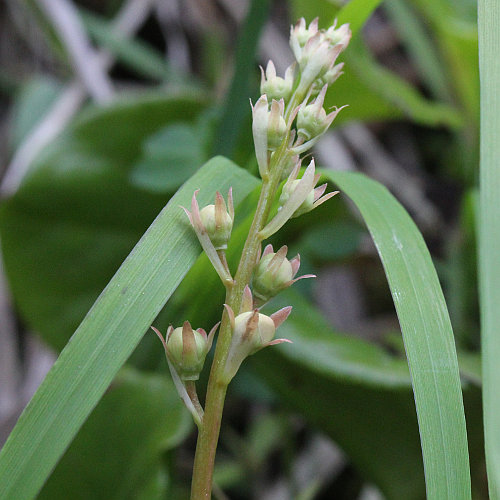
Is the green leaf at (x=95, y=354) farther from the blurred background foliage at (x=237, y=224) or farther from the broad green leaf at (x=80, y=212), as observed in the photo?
the broad green leaf at (x=80, y=212)

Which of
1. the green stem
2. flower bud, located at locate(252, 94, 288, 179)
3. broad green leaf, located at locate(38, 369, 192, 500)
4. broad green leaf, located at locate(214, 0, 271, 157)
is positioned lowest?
broad green leaf, located at locate(38, 369, 192, 500)

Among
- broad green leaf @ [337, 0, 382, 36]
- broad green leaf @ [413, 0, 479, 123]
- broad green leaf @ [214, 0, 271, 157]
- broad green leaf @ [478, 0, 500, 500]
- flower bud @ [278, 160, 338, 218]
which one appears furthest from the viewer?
broad green leaf @ [413, 0, 479, 123]

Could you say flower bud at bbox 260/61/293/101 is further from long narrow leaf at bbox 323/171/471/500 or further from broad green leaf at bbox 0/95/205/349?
broad green leaf at bbox 0/95/205/349

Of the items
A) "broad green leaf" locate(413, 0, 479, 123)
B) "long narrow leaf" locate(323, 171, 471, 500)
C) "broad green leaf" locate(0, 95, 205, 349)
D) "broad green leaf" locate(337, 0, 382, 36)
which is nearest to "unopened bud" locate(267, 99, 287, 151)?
"long narrow leaf" locate(323, 171, 471, 500)

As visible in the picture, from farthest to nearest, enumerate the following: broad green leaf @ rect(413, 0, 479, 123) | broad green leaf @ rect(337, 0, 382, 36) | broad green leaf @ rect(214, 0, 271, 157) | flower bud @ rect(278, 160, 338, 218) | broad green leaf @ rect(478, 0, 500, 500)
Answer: broad green leaf @ rect(413, 0, 479, 123), broad green leaf @ rect(214, 0, 271, 157), broad green leaf @ rect(337, 0, 382, 36), flower bud @ rect(278, 160, 338, 218), broad green leaf @ rect(478, 0, 500, 500)

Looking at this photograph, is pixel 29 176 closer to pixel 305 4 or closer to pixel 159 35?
pixel 305 4

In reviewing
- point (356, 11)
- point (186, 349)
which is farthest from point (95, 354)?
point (356, 11)

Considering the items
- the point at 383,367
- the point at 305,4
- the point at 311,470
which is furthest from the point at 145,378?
the point at 305,4
